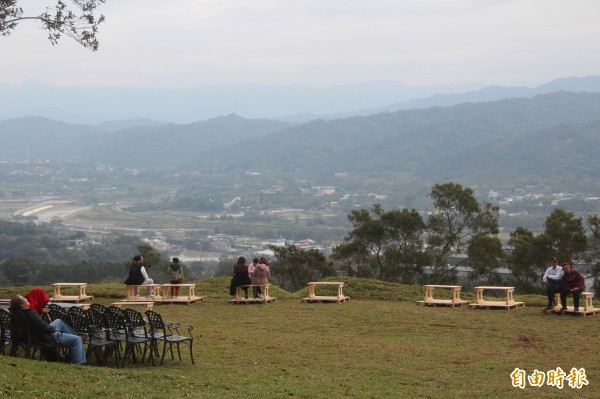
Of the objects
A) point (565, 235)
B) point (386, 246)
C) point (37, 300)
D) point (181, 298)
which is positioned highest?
point (565, 235)

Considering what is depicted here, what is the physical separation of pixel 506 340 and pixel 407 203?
111 m

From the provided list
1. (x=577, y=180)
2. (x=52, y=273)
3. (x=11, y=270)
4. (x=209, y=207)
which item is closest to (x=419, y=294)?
(x=52, y=273)

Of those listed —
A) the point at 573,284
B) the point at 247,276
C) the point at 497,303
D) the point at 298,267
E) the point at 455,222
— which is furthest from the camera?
the point at 455,222

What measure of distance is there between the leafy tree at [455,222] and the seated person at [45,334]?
2821 centimetres

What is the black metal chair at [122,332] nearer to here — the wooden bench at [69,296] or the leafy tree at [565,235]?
the wooden bench at [69,296]

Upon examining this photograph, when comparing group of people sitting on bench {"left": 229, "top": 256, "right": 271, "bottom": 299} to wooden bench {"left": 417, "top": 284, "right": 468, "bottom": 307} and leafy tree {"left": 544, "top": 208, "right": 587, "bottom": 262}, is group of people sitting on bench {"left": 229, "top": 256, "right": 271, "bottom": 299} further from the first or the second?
leafy tree {"left": 544, "top": 208, "right": 587, "bottom": 262}

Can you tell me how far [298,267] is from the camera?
35.6m

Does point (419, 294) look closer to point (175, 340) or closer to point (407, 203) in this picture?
point (175, 340)

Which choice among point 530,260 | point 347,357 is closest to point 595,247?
point 530,260

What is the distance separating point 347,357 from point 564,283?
310 inches

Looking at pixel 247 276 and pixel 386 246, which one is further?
pixel 386 246

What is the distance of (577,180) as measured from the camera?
429 ft

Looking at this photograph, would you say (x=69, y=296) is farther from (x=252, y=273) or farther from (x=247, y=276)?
(x=252, y=273)

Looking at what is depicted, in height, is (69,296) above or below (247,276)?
below
